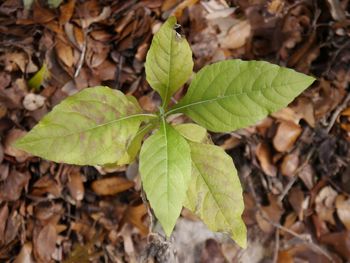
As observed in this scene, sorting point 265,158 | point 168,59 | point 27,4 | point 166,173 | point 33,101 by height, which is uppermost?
point 168,59

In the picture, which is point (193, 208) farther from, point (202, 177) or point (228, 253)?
point (228, 253)

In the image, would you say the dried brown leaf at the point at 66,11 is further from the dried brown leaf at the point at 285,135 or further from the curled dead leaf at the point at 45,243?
the dried brown leaf at the point at 285,135

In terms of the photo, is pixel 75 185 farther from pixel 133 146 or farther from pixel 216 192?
pixel 216 192

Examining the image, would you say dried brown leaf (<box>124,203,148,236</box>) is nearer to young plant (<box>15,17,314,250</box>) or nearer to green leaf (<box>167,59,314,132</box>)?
young plant (<box>15,17,314,250</box>)

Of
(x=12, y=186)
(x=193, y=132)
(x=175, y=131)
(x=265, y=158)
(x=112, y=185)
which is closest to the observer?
(x=175, y=131)

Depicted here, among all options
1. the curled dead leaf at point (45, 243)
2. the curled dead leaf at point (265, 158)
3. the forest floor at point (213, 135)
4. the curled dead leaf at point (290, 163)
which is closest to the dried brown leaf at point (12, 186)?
the forest floor at point (213, 135)

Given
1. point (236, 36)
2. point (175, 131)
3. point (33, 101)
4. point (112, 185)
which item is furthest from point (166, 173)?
point (236, 36)

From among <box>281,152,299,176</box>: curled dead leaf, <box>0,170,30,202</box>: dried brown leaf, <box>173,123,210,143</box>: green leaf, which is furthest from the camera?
<box>281,152,299,176</box>: curled dead leaf

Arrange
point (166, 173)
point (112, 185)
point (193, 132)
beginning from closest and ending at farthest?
1. point (166, 173)
2. point (193, 132)
3. point (112, 185)

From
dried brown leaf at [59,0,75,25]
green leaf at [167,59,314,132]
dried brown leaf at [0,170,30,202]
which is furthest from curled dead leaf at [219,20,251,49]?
dried brown leaf at [0,170,30,202]
